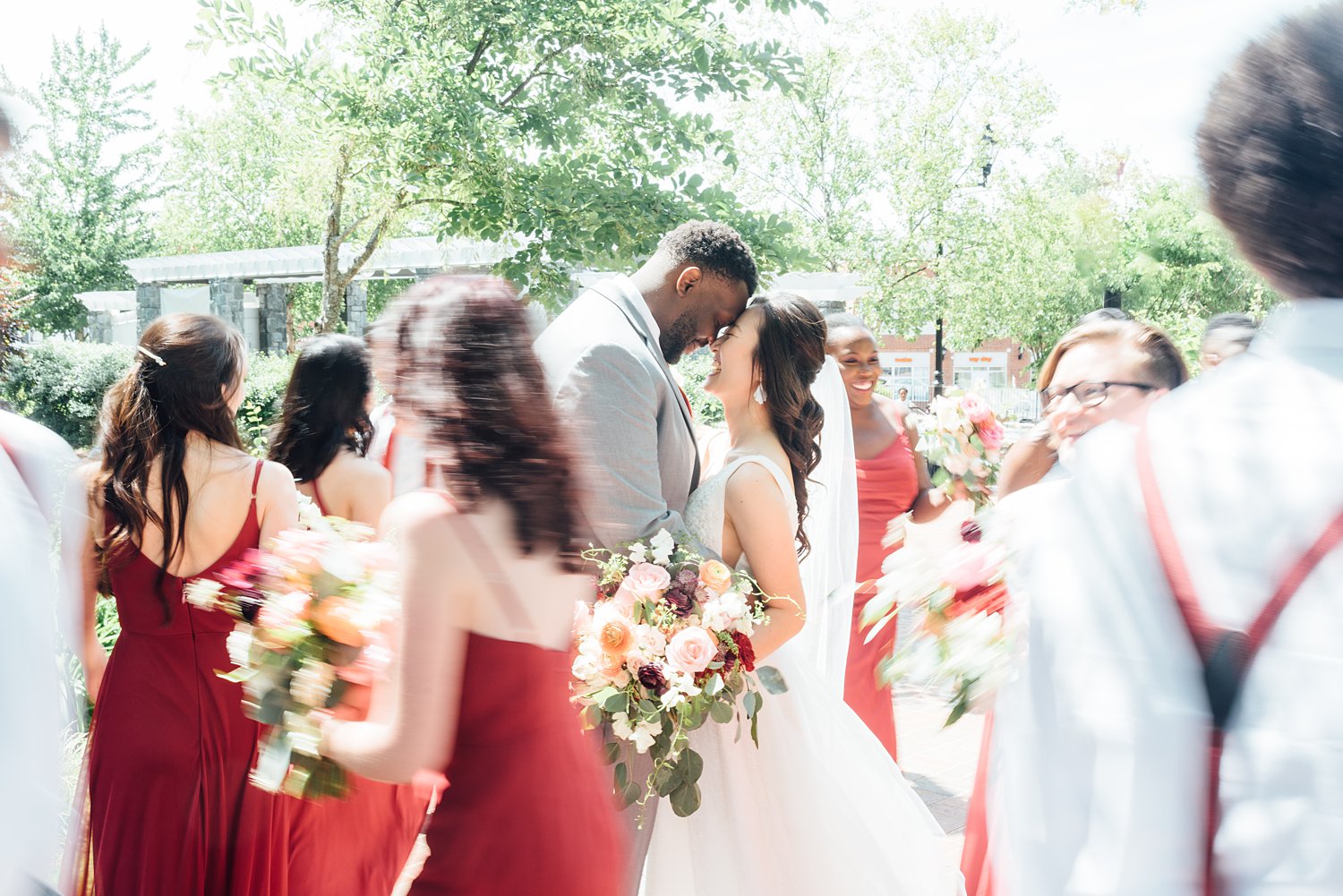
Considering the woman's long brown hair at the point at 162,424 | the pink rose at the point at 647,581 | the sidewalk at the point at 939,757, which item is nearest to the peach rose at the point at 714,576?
the pink rose at the point at 647,581

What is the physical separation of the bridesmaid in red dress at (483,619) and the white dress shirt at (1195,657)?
3.88 ft

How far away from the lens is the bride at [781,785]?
3.35 metres

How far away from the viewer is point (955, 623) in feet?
8.27

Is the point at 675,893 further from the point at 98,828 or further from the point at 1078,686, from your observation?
the point at 1078,686

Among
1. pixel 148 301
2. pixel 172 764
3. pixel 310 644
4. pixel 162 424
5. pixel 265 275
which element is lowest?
pixel 148 301

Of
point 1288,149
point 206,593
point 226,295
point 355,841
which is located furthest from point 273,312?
point 1288,149

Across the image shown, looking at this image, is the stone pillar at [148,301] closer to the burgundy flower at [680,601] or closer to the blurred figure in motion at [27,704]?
the burgundy flower at [680,601]

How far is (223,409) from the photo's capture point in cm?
343

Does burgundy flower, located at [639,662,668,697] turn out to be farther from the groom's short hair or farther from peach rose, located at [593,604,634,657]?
the groom's short hair

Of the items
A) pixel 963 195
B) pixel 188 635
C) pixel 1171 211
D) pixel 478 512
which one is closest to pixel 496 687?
pixel 478 512

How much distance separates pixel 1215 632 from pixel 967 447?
4459 millimetres

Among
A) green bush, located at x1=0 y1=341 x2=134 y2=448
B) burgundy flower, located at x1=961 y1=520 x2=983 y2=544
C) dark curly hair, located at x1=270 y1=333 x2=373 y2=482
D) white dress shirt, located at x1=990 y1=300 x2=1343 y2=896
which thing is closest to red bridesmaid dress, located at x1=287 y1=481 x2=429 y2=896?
dark curly hair, located at x1=270 y1=333 x2=373 y2=482

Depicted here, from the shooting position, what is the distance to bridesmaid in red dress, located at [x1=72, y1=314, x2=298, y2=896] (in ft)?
10.5

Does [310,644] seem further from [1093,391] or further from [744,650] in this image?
[1093,391]
